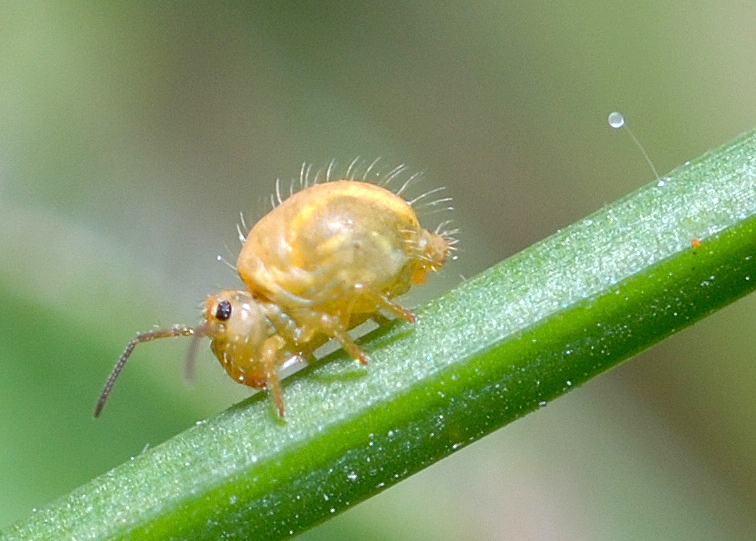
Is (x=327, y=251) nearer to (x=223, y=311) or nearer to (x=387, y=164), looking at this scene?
(x=223, y=311)

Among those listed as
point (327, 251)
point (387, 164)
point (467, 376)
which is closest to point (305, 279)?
point (327, 251)

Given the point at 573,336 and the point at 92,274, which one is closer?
the point at 573,336

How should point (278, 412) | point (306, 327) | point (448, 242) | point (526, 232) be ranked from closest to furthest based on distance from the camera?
point (278, 412), point (306, 327), point (448, 242), point (526, 232)

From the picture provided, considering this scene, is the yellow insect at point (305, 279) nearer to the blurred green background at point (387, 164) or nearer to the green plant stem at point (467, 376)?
the green plant stem at point (467, 376)

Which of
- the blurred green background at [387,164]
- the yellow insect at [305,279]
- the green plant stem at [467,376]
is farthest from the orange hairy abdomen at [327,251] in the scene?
the blurred green background at [387,164]

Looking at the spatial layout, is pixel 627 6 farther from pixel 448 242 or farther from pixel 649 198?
pixel 649 198

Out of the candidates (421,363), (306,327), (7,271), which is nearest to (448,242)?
(306,327)

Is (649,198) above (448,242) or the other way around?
the other way around
